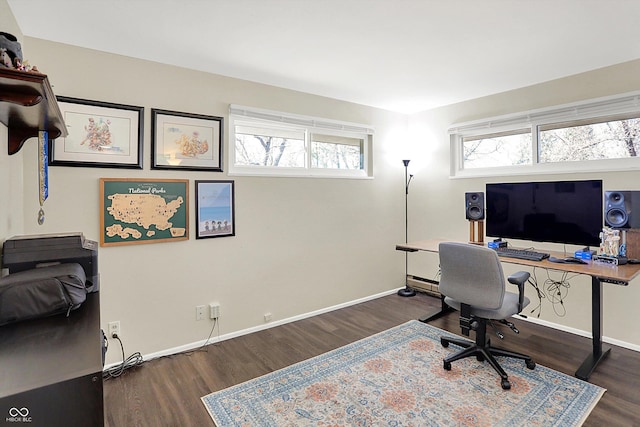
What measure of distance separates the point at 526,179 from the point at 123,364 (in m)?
3.98

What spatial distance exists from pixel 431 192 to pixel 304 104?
195 cm

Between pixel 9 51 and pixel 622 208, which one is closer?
pixel 9 51

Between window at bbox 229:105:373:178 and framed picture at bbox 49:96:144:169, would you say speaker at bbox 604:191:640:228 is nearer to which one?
window at bbox 229:105:373:178

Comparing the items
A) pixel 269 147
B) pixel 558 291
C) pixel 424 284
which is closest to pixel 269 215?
pixel 269 147

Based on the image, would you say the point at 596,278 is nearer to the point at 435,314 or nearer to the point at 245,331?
the point at 435,314

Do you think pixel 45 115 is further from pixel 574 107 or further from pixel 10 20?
pixel 574 107

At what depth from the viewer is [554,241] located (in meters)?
2.93

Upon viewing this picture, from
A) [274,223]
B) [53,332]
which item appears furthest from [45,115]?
[274,223]

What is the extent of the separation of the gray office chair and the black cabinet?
2.21 m

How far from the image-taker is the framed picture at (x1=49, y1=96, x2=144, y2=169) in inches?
92.0

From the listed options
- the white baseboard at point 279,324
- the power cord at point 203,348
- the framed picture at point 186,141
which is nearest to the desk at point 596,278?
the white baseboard at point 279,324

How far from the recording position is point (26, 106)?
1.29 metres

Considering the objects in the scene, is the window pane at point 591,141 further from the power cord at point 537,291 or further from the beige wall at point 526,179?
the power cord at point 537,291

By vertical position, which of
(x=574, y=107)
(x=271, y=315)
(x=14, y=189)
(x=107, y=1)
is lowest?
(x=271, y=315)
